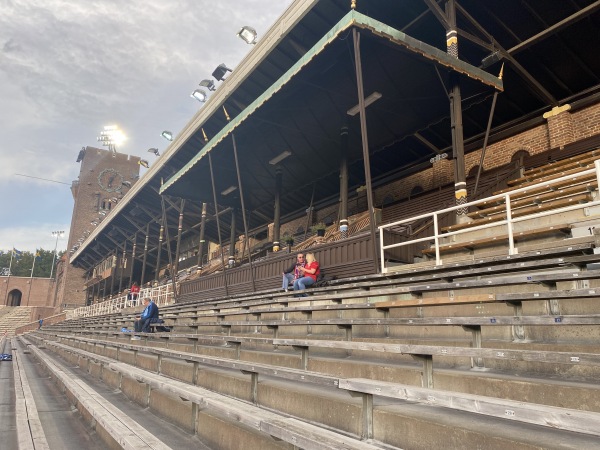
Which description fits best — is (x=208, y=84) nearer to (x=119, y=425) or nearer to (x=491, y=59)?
(x=491, y=59)

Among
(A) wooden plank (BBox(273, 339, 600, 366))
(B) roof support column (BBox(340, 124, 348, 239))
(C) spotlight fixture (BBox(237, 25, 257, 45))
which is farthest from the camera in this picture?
(C) spotlight fixture (BBox(237, 25, 257, 45))

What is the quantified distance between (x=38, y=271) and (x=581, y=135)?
106057 mm

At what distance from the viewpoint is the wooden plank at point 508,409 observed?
1.38 m

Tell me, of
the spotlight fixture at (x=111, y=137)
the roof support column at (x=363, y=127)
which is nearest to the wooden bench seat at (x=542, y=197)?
the roof support column at (x=363, y=127)

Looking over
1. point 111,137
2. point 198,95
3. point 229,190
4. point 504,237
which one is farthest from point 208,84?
point 111,137

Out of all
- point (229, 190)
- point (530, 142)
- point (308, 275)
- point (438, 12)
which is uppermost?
point (438, 12)

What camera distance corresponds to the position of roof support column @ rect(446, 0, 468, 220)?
9.24 m

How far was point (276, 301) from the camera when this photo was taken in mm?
9086

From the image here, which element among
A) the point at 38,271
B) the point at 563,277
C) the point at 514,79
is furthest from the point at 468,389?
the point at 38,271

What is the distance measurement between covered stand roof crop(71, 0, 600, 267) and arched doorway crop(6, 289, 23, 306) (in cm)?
7015

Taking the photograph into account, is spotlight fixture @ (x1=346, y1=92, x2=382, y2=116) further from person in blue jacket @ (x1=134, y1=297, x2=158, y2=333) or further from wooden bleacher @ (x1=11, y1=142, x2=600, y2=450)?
person in blue jacket @ (x1=134, y1=297, x2=158, y2=333)

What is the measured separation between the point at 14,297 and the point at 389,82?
80.7 m

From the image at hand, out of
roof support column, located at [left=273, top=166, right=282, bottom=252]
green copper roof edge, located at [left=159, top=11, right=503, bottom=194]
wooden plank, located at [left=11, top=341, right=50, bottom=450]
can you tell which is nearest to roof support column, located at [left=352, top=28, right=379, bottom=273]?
green copper roof edge, located at [left=159, top=11, right=503, bottom=194]

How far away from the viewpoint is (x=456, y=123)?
952 centimetres
